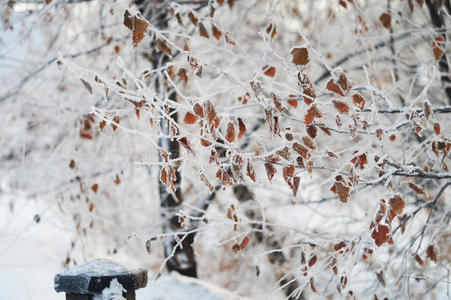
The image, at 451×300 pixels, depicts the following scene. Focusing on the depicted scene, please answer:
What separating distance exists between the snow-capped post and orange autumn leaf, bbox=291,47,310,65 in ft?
4.35

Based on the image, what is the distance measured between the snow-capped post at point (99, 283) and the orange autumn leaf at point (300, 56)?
4.35 feet

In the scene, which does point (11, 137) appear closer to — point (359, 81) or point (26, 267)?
point (26, 267)

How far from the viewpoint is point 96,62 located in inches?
209

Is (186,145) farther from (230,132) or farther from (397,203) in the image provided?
(397,203)

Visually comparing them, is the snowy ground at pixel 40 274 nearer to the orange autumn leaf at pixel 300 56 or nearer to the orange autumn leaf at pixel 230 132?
the orange autumn leaf at pixel 230 132

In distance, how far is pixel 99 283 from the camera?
230 centimetres

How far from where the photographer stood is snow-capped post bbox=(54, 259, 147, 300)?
2.30m

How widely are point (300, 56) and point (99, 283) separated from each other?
4.76 ft

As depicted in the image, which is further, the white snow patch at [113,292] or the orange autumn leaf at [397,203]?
the white snow patch at [113,292]

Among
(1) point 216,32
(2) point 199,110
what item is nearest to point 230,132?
(2) point 199,110

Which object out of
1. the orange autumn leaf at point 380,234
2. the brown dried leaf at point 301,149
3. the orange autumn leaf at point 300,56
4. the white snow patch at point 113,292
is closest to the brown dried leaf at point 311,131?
the brown dried leaf at point 301,149

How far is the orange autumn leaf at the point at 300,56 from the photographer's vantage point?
2.01m

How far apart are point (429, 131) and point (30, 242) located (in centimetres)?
495

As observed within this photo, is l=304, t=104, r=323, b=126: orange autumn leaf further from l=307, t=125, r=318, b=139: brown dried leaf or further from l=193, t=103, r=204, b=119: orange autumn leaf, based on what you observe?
l=193, t=103, r=204, b=119: orange autumn leaf
